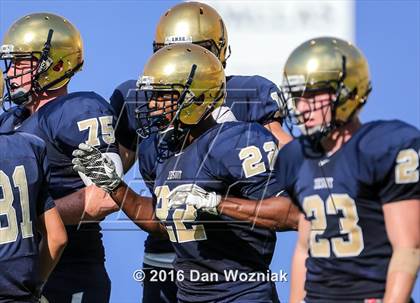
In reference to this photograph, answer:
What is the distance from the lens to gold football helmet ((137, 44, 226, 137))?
2.82m

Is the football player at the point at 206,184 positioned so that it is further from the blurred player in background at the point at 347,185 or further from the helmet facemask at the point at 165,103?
the blurred player in background at the point at 347,185

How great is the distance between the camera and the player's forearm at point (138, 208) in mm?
2758

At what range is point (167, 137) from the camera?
2.89 meters

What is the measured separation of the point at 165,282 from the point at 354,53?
1.14 m

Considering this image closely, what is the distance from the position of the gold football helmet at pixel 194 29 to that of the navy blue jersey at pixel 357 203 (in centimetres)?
112

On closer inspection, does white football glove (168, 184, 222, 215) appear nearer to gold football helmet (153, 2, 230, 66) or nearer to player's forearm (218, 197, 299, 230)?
player's forearm (218, 197, 299, 230)

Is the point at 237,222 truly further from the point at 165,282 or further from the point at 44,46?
the point at 44,46

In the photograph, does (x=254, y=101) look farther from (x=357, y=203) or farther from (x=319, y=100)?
(x=357, y=203)

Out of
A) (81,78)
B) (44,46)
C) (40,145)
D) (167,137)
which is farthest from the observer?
(81,78)

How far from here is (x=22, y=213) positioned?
2.48m

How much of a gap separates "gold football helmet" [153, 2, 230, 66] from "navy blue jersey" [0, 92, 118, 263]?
44cm

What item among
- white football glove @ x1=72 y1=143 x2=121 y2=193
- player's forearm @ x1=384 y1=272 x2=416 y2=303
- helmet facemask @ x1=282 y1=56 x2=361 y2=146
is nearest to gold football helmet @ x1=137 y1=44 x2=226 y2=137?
white football glove @ x1=72 y1=143 x2=121 y2=193

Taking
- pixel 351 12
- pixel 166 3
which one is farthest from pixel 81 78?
pixel 351 12

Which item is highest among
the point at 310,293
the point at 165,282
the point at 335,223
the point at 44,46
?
the point at 44,46
